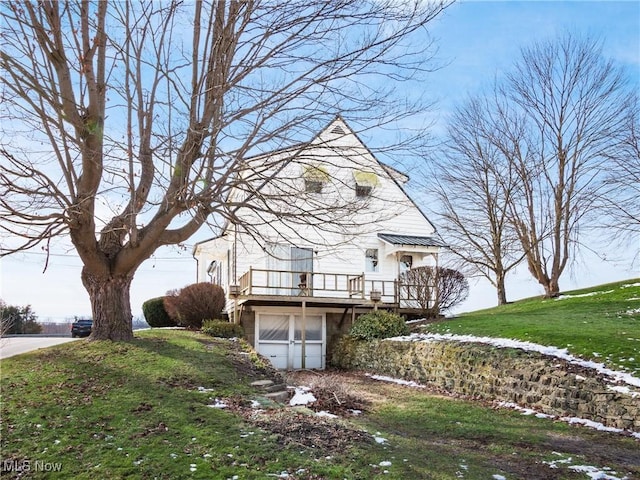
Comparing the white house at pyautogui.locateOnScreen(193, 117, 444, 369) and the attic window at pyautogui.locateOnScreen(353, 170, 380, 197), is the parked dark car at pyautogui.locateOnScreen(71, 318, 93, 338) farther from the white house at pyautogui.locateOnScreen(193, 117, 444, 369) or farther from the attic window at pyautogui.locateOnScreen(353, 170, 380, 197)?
the attic window at pyautogui.locateOnScreen(353, 170, 380, 197)

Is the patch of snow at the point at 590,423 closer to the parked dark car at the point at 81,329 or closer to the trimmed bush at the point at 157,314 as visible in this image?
the trimmed bush at the point at 157,314

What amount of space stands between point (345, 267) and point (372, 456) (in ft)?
54.6

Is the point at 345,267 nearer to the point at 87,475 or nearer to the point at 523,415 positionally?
the point at 523,415

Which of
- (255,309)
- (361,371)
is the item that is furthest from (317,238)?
(361,371)

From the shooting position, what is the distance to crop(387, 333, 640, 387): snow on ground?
31.5 feet

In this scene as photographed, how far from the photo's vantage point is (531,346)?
12.3 m

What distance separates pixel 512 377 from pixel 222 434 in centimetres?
726

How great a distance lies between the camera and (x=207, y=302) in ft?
68.1

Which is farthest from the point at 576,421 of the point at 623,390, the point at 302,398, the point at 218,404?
the point at 218,404

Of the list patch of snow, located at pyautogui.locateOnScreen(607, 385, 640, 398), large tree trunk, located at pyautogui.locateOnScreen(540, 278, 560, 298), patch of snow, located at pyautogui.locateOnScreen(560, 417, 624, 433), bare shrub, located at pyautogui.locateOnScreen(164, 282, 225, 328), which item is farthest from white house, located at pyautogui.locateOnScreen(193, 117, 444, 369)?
patch of snow, located at pyautogui.locateOnScreen(607, 385, 640, 398)

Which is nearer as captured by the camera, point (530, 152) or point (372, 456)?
point (372, 456)

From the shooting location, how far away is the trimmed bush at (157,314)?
26219 millimetres

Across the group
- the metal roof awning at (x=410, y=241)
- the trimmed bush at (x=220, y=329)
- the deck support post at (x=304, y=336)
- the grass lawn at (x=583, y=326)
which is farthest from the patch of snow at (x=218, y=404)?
the metal roof awning at (x=410, y=241)

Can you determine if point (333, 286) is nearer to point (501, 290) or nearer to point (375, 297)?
point (375, 297)
